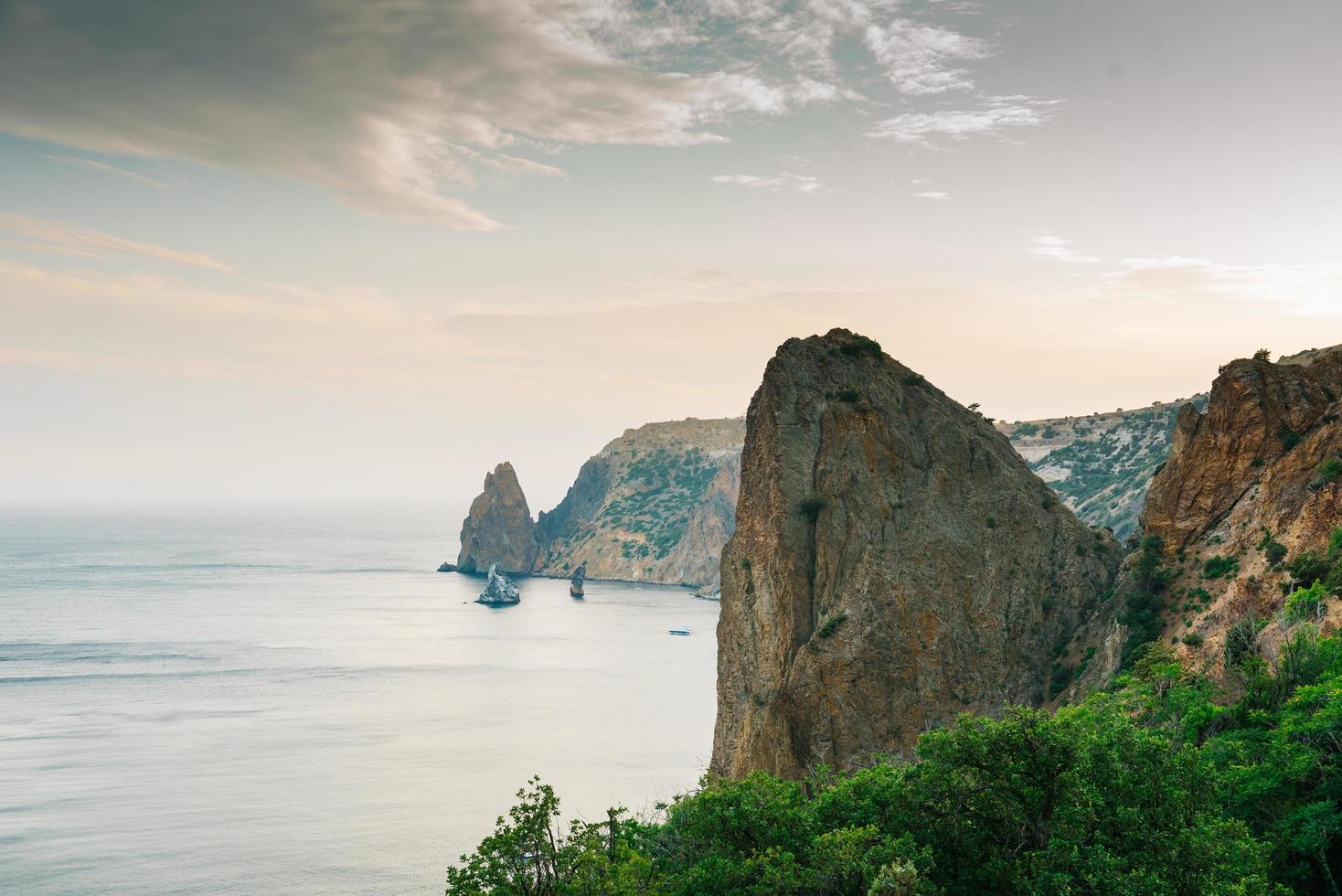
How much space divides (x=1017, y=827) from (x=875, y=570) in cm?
3562

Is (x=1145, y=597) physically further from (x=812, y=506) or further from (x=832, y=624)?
(x=812, y=506)

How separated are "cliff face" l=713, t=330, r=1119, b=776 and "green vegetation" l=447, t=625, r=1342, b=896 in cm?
2499

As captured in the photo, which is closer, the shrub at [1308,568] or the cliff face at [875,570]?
the shrub at [1308,568]

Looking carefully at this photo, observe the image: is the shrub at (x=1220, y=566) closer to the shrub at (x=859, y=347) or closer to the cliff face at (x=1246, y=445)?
the cliff face at (x=1246, y=445)

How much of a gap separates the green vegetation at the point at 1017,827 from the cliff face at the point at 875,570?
25.0 metres

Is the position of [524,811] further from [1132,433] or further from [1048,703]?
[1132,433]

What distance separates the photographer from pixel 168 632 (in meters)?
187

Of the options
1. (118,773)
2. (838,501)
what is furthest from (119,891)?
(838,501)

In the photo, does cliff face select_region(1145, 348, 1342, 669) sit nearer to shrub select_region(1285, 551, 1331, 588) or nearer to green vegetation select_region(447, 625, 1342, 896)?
shrub select_region(1285, 551, 1331, 588)

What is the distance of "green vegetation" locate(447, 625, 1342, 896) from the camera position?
29266mm

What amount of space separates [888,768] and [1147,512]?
124 feet

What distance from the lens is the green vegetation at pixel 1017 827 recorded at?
29266mm

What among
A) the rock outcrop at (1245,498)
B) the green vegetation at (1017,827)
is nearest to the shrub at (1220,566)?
the rock outcrop at (1245,498)

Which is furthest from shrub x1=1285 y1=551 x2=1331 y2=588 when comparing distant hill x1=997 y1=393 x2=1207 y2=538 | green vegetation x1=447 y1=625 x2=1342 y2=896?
distant hill x1=997 y1=393 x2=1207 y2=538
